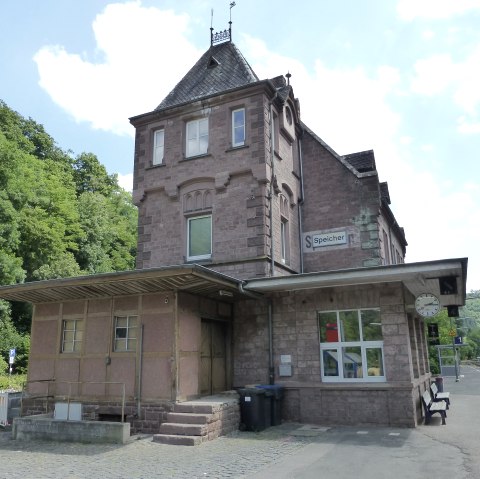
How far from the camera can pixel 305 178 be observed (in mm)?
17078

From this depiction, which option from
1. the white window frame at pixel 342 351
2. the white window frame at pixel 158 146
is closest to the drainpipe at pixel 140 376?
the white window frame at pixel 342 351

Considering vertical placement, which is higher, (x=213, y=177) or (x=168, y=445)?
(x=213, y=177)

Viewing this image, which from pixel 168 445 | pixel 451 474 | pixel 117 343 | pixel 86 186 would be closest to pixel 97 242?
pixel 86 186

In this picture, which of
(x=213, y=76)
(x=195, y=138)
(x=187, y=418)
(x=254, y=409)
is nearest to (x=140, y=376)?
(x=187, y=418)

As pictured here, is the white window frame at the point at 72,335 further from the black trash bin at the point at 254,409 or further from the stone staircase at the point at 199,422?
the black trash bin at the point at 254,409

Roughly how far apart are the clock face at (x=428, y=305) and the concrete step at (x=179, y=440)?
598 cm

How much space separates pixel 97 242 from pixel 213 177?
1209 inches

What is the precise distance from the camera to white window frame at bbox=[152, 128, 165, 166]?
53.7 feet

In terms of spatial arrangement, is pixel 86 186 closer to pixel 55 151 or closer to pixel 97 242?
pixel 55 151

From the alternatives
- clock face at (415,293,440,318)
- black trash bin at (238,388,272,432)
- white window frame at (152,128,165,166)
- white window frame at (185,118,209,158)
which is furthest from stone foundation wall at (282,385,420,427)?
white window frame at (152,128,165,166)

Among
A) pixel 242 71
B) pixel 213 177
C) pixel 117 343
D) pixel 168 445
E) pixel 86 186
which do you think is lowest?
pixel 168 445

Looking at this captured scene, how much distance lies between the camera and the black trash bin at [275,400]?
11641mm

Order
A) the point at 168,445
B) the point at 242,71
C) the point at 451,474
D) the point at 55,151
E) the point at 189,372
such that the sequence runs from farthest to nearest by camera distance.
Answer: the point at 55,151, the point at 242,71, the point at 189,372, the point at 168,445, the point at 451,474

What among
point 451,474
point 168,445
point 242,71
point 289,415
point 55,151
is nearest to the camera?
point 451,474
